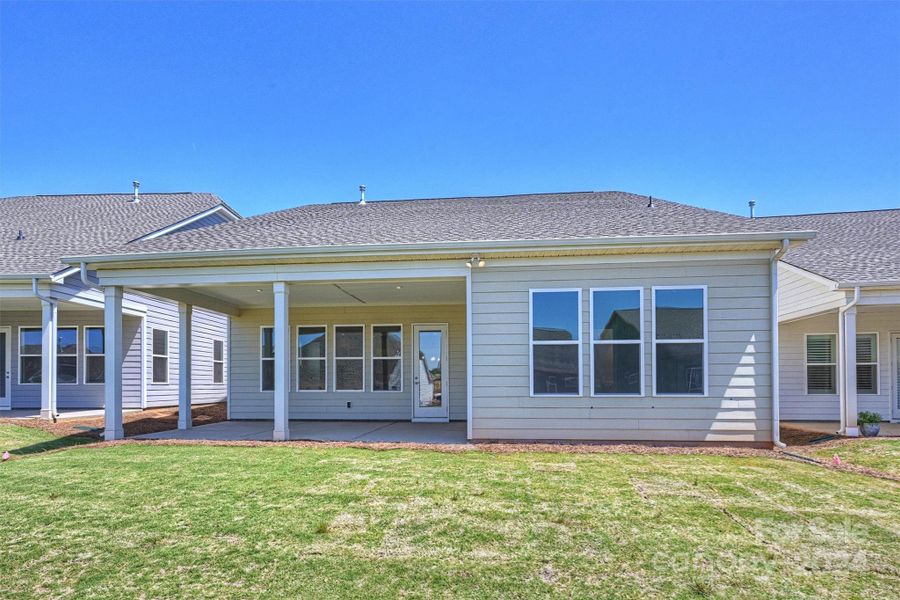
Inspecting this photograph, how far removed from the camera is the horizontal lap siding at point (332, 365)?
11.9 metres

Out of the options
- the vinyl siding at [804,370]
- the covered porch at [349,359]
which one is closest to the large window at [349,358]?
the covered porch at [349,359]

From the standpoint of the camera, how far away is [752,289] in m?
7.82

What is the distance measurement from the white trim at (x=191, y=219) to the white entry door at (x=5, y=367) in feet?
12.7

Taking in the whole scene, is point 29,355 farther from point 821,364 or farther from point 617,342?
point 821,364

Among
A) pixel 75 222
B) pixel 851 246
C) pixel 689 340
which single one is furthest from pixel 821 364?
pixel 75 222

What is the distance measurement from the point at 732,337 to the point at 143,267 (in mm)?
9080

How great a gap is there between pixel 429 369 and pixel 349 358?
1827 millimetres

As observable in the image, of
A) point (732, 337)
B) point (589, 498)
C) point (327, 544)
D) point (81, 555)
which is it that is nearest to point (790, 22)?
point (732, 337)

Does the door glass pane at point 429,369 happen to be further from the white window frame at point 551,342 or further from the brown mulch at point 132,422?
the brown mulch at point 132,422

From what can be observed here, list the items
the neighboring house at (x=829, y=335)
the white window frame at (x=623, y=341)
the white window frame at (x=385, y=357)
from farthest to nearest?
the white window frame at (x=385, y=357), the neighboring house at (x=829, y=335), the white window frame at (x=623, y=341)

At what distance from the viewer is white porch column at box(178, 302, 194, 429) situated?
10547 mm

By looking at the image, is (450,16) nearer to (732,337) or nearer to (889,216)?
(732,337)

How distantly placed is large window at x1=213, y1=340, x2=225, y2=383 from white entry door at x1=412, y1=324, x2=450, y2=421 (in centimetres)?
862

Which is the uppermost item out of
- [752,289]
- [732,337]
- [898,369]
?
[752,289]
